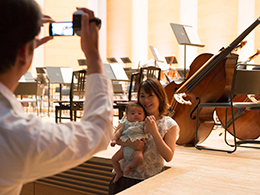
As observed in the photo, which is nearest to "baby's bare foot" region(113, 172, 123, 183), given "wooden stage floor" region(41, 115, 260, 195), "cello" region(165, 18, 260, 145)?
"wooden stage floor" region(41, 115, 260, 195)

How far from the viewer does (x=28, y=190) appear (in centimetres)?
313

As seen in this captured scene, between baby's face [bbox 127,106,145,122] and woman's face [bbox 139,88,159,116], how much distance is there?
0.09m

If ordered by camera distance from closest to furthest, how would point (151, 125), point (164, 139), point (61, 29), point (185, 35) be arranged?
point (61, 29) < point (151, 125) < point (164, 139) < point (185, 35)

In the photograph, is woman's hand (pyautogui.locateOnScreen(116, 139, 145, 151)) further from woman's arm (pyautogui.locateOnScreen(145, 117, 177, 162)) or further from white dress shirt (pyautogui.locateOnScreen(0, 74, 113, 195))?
white dress shirt (pyautogui.locateOnScreen(0, 74, 113, 195))

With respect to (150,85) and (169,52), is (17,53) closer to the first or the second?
(150,85)

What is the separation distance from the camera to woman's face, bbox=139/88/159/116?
7.26 feet

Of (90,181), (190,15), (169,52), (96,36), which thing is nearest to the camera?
(96,36)

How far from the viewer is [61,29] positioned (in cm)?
82

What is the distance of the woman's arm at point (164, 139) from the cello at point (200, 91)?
1088 millimetres

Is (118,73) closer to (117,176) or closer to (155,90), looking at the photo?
(155,90)

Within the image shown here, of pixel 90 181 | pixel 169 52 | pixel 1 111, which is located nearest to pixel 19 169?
pixel 1 111

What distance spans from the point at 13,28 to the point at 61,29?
261 mm

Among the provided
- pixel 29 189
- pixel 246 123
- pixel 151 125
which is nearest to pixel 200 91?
pixel 246 123

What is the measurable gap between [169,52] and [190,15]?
178 centimetres
